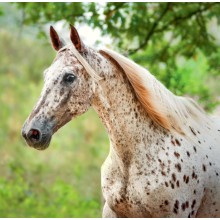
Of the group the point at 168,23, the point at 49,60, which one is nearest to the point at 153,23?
the point at 168,23

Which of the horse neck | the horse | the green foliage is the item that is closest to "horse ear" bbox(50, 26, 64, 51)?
the horse

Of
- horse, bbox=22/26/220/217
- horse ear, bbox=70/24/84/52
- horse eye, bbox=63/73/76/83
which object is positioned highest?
horse ear, bbox=70/24/84/52

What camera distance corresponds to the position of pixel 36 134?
333cm

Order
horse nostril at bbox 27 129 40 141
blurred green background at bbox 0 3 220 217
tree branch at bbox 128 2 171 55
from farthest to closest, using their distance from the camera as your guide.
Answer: tree branch at bbox 128 2 171 55
blurred green background at bbox 0 3 220 217
horse nostril at bbox 27 129 40 141

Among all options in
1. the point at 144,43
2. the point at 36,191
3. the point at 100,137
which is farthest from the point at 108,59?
the point at 100,137

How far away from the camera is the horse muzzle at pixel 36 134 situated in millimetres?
3326

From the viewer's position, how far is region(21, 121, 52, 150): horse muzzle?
3.33 metres

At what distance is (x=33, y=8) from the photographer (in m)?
7.66

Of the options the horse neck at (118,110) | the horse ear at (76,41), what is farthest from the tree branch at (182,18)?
the horse ear at (76,41)

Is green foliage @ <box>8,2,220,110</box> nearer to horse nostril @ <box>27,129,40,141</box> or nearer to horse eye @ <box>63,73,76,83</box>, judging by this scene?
horse eye @ <box>63,73,76,83</box>

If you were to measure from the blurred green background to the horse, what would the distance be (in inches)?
121

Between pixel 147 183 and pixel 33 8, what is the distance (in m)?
4.67

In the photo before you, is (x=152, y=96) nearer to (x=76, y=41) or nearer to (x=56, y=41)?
(x=76, y=41)

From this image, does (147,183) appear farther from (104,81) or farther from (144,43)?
(144,43)
